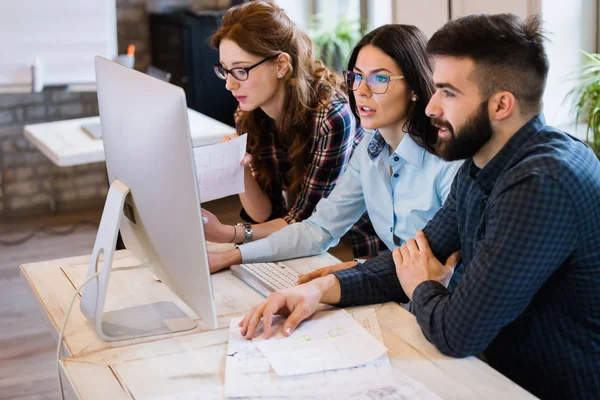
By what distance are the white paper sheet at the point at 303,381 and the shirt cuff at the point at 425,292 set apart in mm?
153

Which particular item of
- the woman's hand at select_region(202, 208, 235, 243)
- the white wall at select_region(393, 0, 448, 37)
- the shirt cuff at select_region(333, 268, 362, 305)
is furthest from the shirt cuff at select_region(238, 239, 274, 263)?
the white wall at select_region(393, 0, 448, 37)

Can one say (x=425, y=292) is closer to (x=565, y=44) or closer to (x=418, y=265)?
(x=418, y=265)

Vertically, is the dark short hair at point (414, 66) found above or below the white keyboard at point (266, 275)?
above

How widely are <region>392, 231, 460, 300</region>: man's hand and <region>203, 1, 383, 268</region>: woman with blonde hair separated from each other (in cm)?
70

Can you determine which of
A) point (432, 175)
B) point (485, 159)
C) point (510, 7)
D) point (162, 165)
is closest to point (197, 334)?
point (162, 165)

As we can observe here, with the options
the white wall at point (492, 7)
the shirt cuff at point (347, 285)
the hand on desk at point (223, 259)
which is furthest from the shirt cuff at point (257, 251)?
the white wall at point (492, 7)

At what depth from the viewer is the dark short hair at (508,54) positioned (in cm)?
145

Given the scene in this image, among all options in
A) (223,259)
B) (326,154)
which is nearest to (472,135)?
(223,259)

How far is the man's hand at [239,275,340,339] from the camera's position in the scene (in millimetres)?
1520

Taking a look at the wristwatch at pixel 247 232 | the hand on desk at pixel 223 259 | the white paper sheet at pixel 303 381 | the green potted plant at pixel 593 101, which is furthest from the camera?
the green potted plant at pixel 593 101

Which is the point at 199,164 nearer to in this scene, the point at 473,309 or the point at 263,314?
the point at 263,314

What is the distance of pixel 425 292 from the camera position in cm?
154

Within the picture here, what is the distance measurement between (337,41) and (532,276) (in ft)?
12.0

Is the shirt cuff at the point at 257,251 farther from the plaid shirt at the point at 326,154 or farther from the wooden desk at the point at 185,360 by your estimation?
the plaid shirt at the point at 326,154
